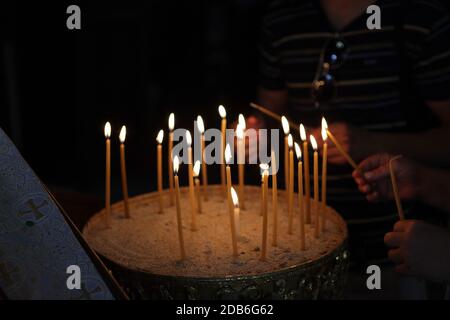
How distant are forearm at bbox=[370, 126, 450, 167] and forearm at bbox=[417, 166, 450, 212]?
239 mm

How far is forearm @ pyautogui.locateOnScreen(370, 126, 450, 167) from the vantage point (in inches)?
76.1

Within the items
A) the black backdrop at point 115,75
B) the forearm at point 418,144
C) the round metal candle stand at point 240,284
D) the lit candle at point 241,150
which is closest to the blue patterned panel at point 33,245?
the round metal candle stand at point 240,284

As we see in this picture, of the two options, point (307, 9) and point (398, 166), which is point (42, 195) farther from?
point (307, 9)

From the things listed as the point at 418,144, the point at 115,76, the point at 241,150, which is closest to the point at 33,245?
the point at 241,150

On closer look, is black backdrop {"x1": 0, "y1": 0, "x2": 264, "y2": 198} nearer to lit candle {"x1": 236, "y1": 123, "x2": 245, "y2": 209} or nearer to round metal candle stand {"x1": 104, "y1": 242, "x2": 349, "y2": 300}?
lit candle {"x1": 236, "y1": 123, "x2": 245, "y2": 209}

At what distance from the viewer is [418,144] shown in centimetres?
195

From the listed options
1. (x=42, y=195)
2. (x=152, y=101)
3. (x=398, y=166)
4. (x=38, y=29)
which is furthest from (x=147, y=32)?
(x=42, y=195)

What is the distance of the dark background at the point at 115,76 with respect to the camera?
4391 mm

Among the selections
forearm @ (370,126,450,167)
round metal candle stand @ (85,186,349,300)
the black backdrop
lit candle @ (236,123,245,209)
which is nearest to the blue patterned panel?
round metal candle stand @ (85,186,349,300)

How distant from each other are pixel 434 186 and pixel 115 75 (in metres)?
3.57

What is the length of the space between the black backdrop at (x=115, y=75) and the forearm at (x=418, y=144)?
2.71 meters

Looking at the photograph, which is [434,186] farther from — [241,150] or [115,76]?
[115,76]

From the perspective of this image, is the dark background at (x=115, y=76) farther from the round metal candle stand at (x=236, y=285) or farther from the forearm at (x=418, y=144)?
the round metal candle stand at (x=236, y=285)
